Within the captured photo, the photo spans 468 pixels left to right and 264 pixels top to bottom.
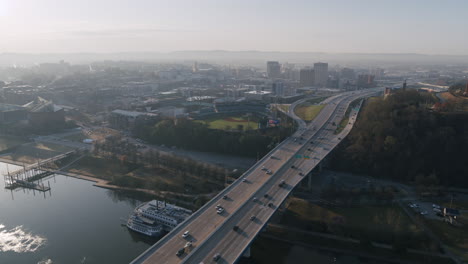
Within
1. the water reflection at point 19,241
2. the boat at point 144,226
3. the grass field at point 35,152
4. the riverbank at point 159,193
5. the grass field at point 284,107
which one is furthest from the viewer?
the grass field at point 284,107

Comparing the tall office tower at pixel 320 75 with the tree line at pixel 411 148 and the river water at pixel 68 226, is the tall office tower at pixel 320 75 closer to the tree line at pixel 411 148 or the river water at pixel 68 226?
the tree line at pixel 411 148

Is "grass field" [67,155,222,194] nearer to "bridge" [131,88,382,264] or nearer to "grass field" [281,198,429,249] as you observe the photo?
"bridge" [131,88,382,264]

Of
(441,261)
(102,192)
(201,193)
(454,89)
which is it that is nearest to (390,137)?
(441,261)

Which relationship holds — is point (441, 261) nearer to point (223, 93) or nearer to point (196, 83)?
point (223, 93)

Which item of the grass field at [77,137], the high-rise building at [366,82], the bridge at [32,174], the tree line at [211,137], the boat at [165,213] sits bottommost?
the bridge at [32,174]

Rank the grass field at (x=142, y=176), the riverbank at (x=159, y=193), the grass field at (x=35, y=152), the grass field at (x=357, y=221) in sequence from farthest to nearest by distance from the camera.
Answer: the grass field at (x=35, y=152) < the grass field at (x=142, y=176) < the riverbank at (x=159, y=193) < the grass field at (x=357, y=221)

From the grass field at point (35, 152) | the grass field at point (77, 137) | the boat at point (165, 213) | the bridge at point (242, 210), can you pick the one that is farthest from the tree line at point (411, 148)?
the grass field at point (77, 137)
